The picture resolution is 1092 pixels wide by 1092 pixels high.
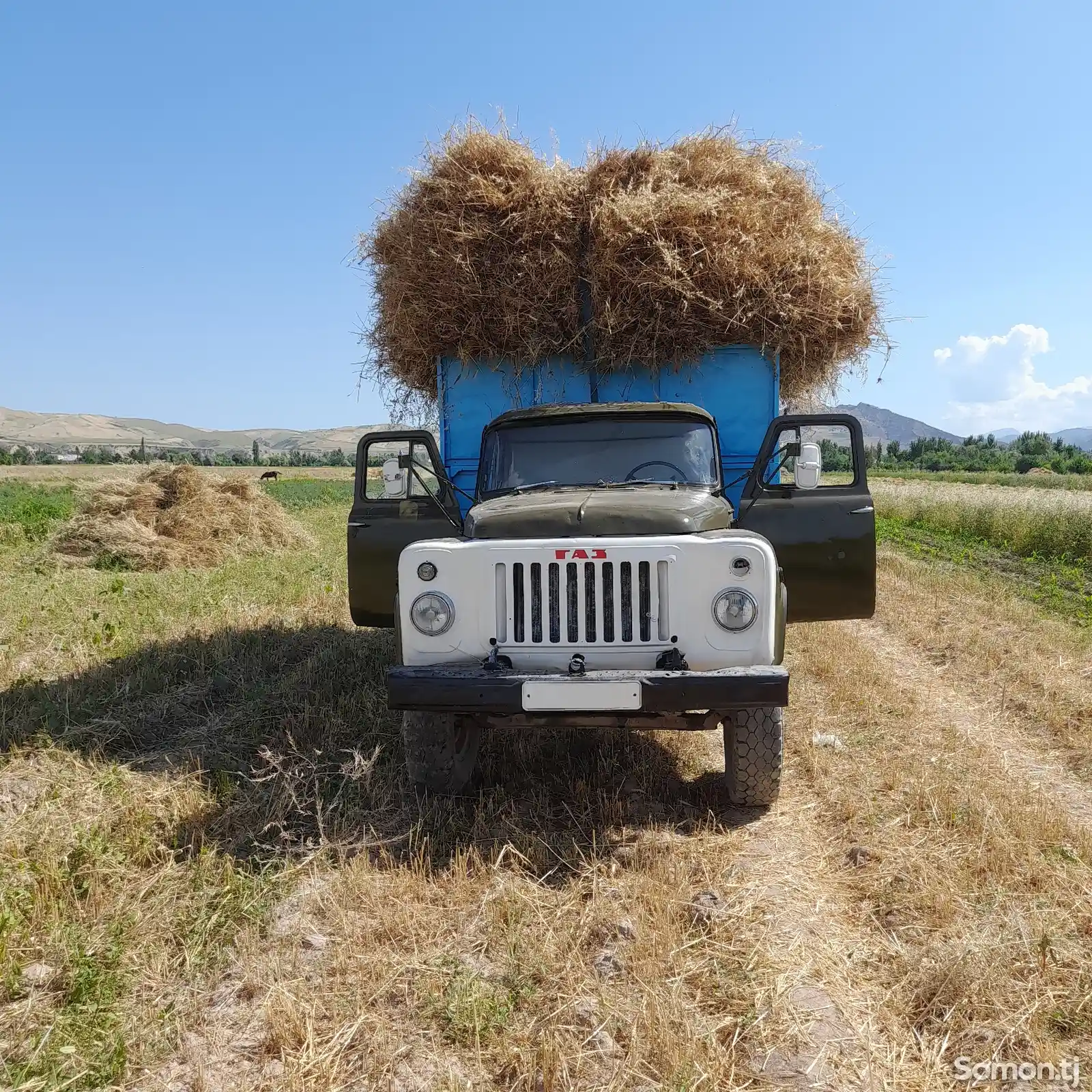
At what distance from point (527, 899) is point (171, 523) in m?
13.6

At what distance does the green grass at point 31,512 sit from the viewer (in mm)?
17922

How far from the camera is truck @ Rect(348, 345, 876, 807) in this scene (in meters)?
4.18

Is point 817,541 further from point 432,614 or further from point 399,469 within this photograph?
point 399,469

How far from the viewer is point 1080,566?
49.3ft

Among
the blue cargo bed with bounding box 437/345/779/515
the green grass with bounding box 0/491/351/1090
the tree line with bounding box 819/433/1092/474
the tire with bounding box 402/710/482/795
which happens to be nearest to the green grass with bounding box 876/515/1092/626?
the blue cargo bed with bounding box 437/345/779/515

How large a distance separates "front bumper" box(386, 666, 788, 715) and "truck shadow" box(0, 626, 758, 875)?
0.63 metres

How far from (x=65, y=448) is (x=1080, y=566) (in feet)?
652

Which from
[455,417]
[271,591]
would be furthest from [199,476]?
[455,417]

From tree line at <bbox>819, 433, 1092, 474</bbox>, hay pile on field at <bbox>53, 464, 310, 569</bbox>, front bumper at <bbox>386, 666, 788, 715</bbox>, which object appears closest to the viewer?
front bumper at <bbox>386, 666, 788, 715</bbox>

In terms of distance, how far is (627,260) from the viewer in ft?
22.0

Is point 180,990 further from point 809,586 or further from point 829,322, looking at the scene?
point 829,322

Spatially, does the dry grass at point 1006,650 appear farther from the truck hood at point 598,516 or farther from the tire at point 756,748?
the truck hood at point 598,516

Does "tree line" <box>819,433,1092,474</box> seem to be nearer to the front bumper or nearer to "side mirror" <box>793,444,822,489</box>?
"side mirror" <box>793,444,822,489</box>

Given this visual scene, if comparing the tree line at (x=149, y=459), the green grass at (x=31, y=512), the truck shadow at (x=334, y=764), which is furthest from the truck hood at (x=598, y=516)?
the tree line at (x=149, y=459)
